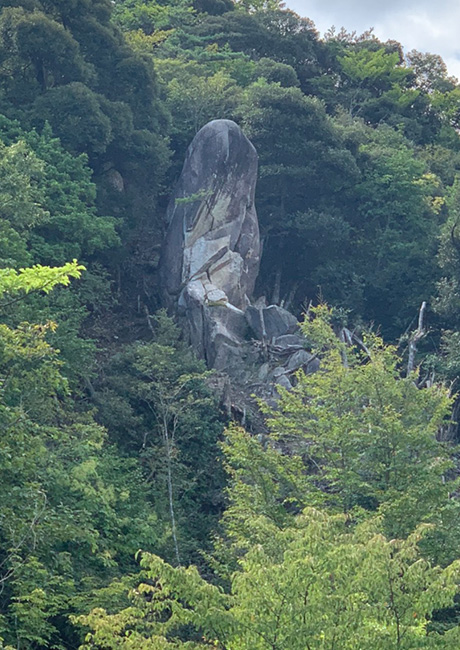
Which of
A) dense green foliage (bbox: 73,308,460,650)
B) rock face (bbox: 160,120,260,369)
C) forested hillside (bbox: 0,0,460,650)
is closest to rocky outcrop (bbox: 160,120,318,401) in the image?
rock face (bbox: 160,120,260,369)

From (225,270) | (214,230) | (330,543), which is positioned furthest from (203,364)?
(330,543)

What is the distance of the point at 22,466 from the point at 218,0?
29448 millimetres

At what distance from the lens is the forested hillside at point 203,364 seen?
9.87 m

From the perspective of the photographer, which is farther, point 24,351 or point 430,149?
point 430,149

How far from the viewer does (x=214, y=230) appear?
26281 mm

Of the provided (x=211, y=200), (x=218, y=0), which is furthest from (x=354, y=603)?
(x=218, y=0)

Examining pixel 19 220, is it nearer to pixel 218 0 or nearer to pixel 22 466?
pixel 22 466

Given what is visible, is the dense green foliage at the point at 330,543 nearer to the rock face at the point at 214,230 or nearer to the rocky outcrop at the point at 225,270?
the rocky outcrop at the point at 225,270

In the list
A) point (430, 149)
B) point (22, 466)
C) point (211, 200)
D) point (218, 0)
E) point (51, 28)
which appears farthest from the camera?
point (218, 0)

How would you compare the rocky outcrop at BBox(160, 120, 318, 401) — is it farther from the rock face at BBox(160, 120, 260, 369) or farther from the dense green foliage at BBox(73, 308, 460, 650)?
the dense green foliage at BBox(73, 308, 460, 650)

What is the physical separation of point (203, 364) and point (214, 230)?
5.59 m

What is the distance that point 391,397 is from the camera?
16.5m

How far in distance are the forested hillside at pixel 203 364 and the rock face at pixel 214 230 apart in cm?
99

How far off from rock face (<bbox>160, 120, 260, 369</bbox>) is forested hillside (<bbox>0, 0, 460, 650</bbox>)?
99 cm
